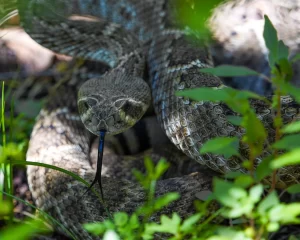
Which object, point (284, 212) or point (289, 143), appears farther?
point (289, 143)

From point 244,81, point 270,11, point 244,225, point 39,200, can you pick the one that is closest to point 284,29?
point 270,11

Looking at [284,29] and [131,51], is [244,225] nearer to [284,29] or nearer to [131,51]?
[131,51]

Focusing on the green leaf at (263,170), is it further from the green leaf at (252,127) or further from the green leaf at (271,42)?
the green leaf at (271,42)

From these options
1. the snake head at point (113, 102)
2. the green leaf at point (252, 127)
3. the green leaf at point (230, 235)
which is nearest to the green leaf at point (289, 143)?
the green leaf at point (252, 127)

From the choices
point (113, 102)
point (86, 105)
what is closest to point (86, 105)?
point (86, 105)

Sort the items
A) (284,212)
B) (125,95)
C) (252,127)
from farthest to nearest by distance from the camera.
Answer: (125,95) → (252,127) → (284,212)

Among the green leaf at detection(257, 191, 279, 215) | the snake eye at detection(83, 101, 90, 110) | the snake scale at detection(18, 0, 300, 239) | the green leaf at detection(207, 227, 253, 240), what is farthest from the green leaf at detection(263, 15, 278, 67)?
the snake eye at detection(83, 101, 90, 110)

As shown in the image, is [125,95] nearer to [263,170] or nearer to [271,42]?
[271,42]
